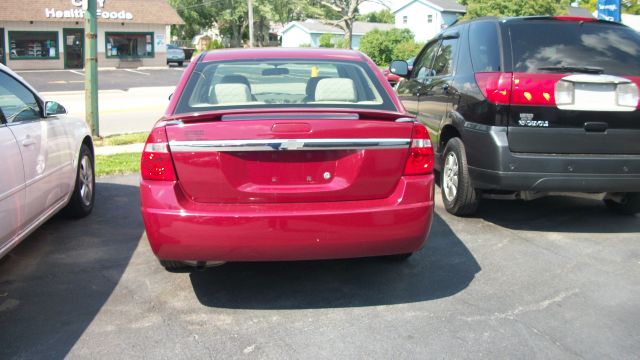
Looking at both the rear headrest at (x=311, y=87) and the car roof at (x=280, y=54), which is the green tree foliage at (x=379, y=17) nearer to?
the car roof at (x=280, y=54)

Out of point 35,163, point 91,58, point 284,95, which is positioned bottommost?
point 35,163

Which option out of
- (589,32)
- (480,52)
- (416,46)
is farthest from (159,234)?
(416,46)

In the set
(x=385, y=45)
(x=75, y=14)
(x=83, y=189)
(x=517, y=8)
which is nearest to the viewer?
(x=83, y=189)

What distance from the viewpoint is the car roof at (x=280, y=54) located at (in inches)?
188

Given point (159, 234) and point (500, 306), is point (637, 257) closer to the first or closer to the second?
point (500, 306)

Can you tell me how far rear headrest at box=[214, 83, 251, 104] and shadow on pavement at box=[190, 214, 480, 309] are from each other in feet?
4.07

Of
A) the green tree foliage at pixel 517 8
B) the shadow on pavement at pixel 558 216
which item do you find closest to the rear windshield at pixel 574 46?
the shadow on pavement at pixel 558 216

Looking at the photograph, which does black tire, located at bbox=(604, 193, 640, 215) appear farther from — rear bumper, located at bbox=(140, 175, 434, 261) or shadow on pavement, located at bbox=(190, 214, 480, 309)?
rear bumper, located at bbox=(140, 175, 434, 261)

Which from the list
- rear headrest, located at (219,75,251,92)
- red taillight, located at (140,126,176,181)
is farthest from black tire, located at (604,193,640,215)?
red taillight, located at (140,126,176,181)

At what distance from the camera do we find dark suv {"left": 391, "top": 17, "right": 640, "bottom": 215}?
5.14m

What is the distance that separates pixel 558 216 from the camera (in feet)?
20.4

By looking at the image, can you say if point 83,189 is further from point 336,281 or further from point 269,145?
point 269,145

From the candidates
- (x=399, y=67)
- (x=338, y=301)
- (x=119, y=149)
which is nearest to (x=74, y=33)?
(x=119, y=149)

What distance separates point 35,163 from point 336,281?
2365 millimetres
